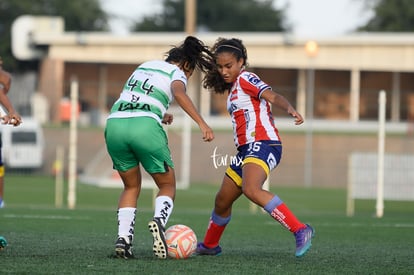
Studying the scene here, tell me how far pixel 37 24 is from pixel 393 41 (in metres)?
16.2

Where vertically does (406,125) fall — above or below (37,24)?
below

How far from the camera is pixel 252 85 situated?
388 inches

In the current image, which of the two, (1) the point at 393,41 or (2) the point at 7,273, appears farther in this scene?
(1) the point at 393,41

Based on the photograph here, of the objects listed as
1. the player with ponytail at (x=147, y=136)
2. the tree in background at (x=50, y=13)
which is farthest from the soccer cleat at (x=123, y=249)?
the tree in background at (x=50, y=13)

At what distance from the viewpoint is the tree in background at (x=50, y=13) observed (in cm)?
5720

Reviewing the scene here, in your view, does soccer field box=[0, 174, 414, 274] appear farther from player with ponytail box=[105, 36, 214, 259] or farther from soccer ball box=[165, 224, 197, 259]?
player with ponytail box=[105, 36, 214, 259]

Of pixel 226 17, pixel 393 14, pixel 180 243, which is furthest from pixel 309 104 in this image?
pixel 180 243

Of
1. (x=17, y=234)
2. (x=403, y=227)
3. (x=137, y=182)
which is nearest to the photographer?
(x=137, y=182)

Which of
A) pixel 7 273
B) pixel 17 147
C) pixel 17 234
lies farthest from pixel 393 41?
pixel 7 273

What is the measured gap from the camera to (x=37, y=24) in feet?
161

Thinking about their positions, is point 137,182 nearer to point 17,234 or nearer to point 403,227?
point 17,234

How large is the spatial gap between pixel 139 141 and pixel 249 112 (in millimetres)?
1305

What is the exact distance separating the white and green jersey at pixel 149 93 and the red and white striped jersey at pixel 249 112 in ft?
2.45

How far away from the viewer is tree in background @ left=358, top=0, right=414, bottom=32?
202ft
